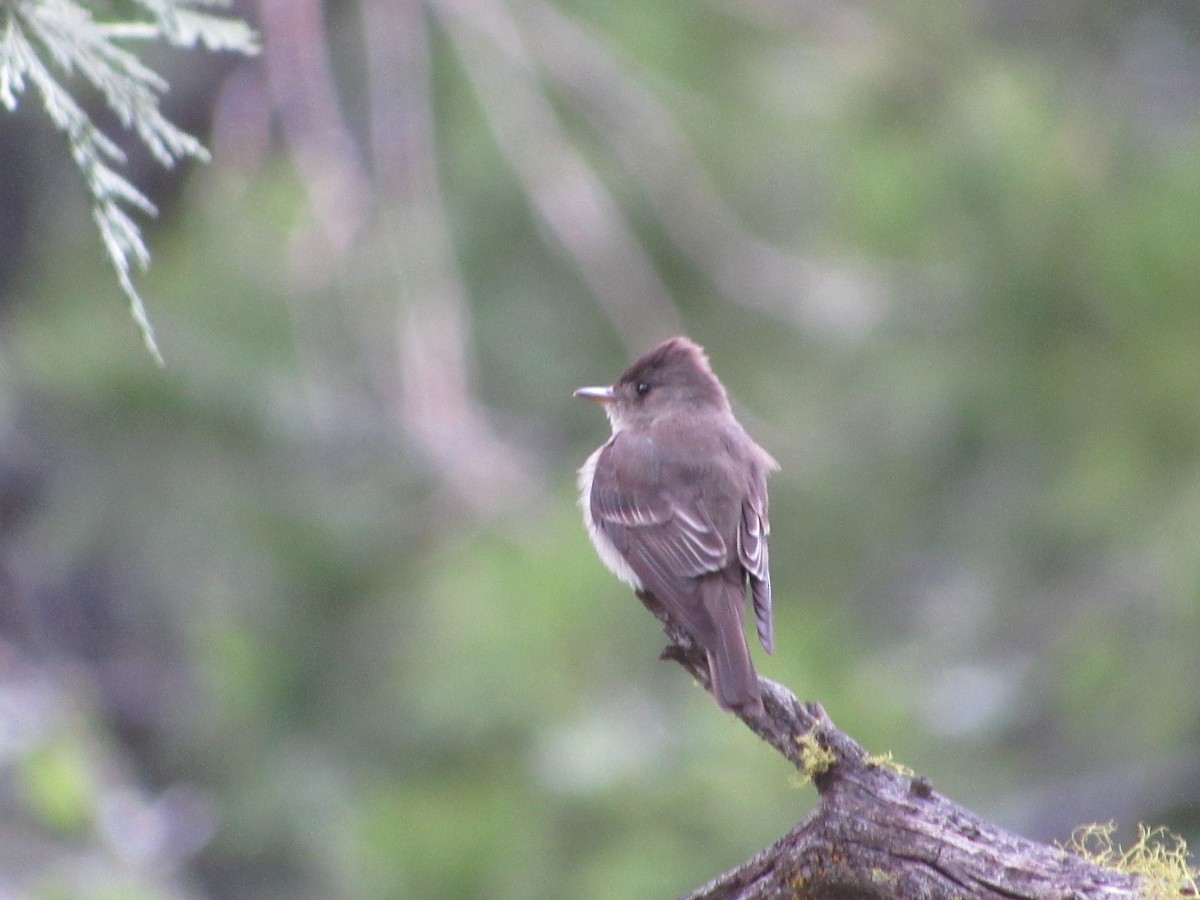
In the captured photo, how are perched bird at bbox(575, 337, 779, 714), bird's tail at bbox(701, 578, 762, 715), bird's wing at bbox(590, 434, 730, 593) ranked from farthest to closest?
bird's wing at bbox(590, 434, 730, 593) < perched bird at bbox(575, 337, 779, 714) < bird's tail at bbox(701, 578, 762, 715)

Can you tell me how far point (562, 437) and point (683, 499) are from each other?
4.30 metres

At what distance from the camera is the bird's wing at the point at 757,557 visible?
4.01 meters

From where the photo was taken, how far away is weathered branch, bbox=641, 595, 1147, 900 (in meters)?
2.46

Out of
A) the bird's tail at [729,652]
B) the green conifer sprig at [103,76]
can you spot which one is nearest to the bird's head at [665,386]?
the bird's tail at [729,652]

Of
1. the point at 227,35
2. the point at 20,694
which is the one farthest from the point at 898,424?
the point at 227,35

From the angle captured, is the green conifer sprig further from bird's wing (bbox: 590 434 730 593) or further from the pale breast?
the pale breast

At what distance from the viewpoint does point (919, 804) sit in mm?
2541

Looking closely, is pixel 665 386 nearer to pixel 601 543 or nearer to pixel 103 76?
pixel 601 543

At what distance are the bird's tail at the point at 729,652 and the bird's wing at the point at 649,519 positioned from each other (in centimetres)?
8

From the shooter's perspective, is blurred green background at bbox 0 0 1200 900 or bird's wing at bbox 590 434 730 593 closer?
bird's wing at bbox 590 434 730 593

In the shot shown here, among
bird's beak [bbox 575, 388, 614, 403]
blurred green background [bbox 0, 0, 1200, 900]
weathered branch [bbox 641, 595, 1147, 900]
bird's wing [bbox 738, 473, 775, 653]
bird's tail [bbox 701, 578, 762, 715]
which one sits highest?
blurred green background [bbox 0, 0, 1200, 900]

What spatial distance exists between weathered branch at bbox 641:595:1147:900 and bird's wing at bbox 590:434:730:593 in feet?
4.43

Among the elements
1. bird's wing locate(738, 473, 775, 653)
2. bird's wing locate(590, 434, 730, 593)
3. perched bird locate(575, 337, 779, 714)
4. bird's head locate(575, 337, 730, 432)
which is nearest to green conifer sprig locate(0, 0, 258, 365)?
perched bird locate(575, 337, 779, 714)

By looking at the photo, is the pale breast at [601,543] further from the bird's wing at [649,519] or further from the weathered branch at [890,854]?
the weathered branch at [890,854]
